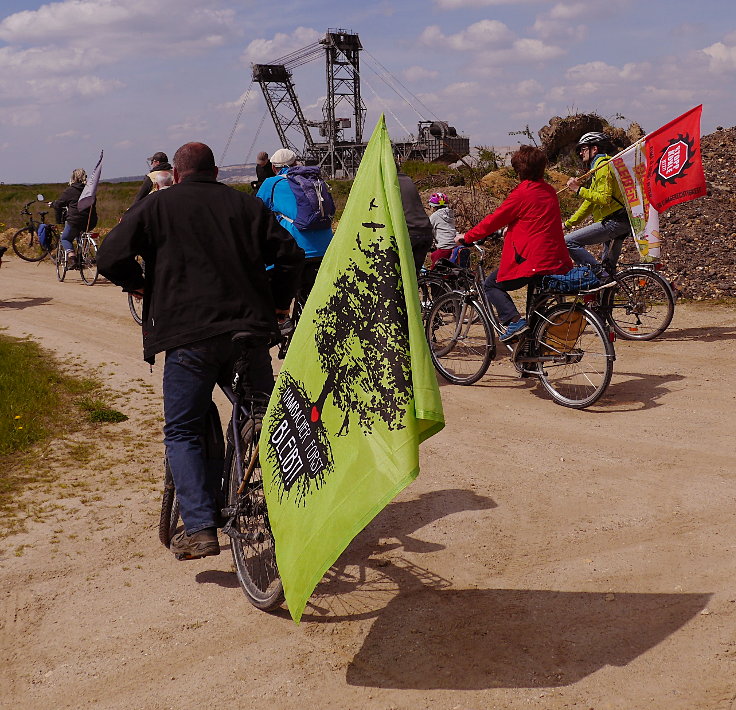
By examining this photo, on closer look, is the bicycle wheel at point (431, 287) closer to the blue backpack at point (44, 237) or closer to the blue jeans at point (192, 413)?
the blue jeans at point (192, 413)

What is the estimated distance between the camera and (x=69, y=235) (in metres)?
16.9

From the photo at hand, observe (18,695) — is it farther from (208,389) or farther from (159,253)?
(159,253)

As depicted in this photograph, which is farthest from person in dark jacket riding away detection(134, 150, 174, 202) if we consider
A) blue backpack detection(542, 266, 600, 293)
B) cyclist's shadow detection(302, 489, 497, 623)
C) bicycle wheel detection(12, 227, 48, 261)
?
bicycle wheel detection(12, 227, 48, 261)

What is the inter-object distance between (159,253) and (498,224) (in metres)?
4.31

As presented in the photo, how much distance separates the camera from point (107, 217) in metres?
29.9

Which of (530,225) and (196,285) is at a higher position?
(530,225)

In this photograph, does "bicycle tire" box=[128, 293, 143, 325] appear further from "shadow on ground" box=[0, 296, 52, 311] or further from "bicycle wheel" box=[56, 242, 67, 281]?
"bicycle wheel" box=[56, 242, 67, 281]

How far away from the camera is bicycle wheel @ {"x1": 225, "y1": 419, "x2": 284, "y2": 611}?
4020 millimetres

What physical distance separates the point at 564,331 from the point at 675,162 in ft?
9.67

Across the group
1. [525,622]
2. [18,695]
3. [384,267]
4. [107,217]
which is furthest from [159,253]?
[107,217]

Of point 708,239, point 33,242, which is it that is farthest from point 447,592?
point 33,242

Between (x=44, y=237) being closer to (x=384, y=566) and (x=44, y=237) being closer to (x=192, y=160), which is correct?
(x=192, y=160)

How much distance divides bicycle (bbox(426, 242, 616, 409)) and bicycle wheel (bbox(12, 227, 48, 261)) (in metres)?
15.0

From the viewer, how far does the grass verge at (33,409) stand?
663cm
